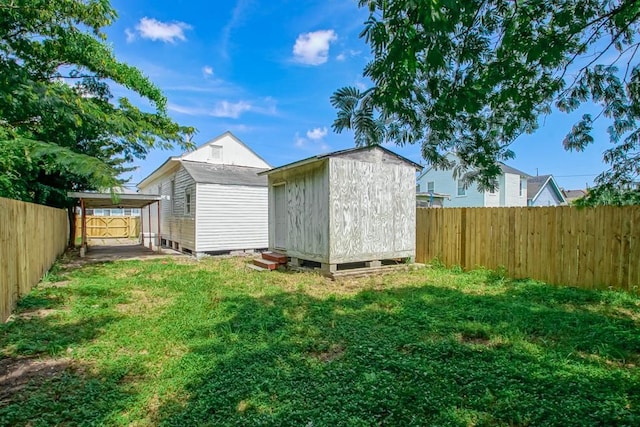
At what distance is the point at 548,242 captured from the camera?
6.57m

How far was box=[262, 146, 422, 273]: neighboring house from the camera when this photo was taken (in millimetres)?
7453

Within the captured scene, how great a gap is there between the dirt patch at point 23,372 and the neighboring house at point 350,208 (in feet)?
16.6

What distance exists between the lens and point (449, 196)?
851 inches

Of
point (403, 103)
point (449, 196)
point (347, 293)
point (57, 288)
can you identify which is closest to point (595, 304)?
point (347, 293)

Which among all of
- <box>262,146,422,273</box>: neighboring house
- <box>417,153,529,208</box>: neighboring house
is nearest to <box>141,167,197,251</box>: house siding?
<box>262,146,422,273</box>: neighboring house

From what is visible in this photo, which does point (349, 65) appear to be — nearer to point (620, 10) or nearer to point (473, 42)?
point (473, 42)

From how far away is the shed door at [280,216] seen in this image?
30.8 feet

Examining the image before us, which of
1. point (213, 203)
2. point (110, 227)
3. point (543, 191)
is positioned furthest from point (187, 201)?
point (543, 191)

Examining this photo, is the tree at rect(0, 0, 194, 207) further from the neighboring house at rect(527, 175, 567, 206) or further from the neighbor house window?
the neighboring house at rect(527, 175, 567, 206)

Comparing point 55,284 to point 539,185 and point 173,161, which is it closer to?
point 173,161

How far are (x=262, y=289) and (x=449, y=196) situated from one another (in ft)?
59.7

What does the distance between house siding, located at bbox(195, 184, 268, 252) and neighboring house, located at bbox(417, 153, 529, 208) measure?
455 inches

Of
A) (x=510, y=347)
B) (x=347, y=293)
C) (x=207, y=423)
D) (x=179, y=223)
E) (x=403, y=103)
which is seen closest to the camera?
(x=207, y=423)

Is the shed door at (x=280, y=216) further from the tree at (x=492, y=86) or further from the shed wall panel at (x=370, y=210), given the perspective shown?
the tree at (x=492, y=86)
